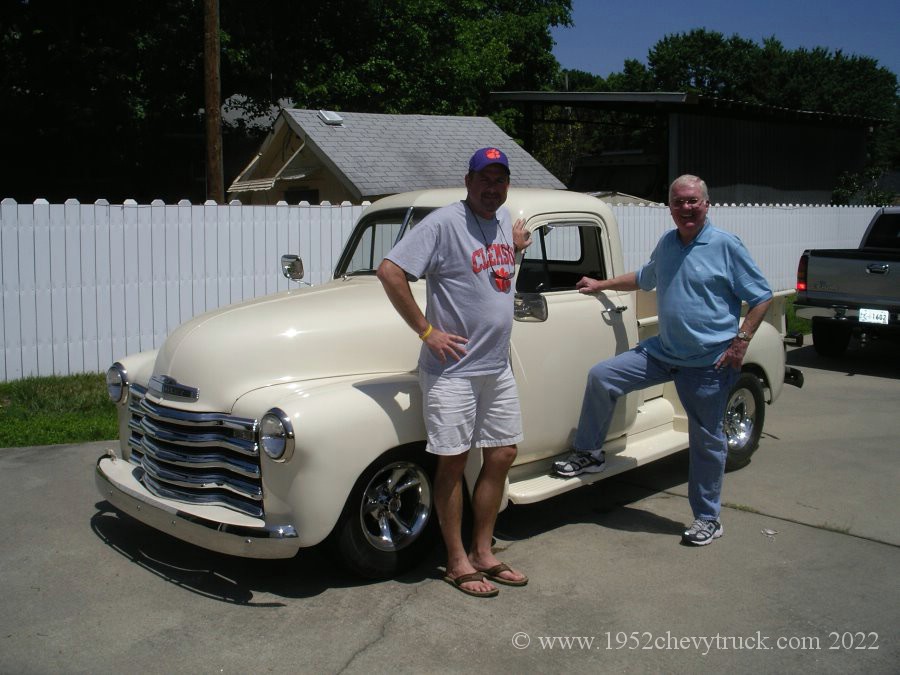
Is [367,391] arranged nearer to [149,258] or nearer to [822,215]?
[149,258]

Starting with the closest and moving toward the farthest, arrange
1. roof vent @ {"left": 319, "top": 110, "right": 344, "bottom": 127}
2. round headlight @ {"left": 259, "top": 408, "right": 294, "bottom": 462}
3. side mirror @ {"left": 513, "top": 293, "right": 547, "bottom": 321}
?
round headlight @ {"left": 259, "top": 408, "right": 294, "bottom": 462} < side mirror @ {"left": 513, "top": 293, "right": 547, "bottom": 321} < roof vent @ {"left": 319, "top": 110, "right": 344, "bottom": 127}

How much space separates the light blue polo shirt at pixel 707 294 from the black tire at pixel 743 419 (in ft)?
4.85

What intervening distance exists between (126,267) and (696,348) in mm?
6859

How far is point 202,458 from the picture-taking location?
4383mm

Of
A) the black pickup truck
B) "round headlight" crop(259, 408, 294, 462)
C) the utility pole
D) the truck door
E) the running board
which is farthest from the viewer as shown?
the utility pole

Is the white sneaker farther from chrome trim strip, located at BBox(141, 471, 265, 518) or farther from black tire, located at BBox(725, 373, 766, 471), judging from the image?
chrome trim strip, located at BBox(141, 471, 265, 518)

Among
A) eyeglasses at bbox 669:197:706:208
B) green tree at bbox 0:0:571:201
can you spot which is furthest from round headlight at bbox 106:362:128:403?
green tree at bbox 0:0:571:201

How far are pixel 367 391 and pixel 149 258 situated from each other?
6421mm

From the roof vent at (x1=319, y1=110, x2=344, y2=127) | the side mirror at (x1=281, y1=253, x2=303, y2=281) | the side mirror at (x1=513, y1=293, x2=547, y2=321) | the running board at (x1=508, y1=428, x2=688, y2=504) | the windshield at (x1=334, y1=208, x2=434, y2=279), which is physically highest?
the roof vent at (x1=319, y1=110, x2=344, y2=127)

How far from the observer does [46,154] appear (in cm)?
2395

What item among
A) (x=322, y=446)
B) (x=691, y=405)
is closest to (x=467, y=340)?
(x=322, y=446)

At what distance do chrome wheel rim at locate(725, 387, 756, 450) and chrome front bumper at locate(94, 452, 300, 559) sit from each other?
3.62 metres

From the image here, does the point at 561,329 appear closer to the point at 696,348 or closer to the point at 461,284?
the point at 696,348

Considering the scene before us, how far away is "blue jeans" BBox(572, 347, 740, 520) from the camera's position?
5.14 meters
